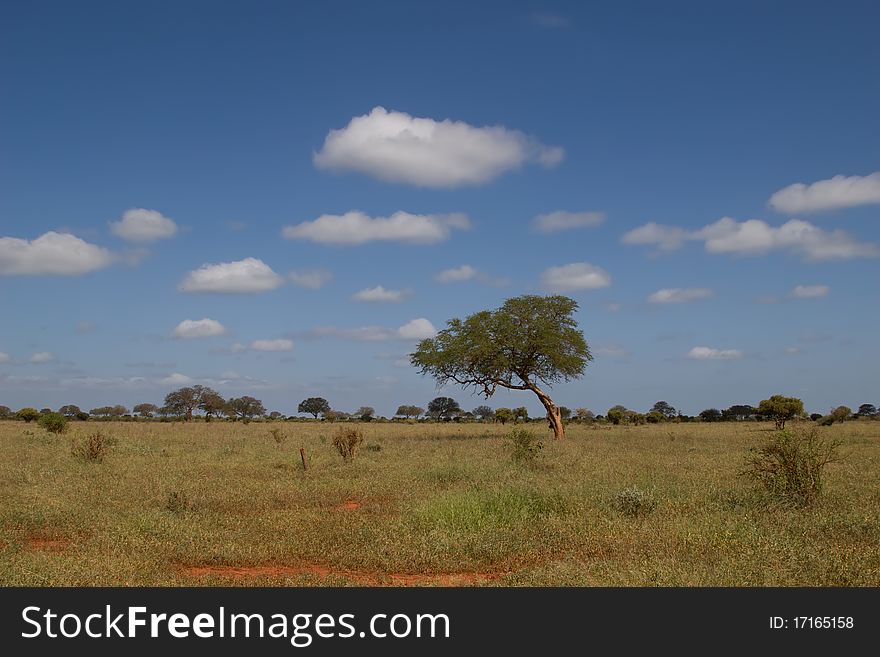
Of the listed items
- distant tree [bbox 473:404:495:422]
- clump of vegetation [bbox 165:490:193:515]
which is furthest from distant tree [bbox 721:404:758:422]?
clump of vegetation [bbox 165:490:193:515]

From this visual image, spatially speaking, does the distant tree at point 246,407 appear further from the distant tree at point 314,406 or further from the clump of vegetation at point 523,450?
the clump of vegetation at point 523,450

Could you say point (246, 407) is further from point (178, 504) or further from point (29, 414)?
point (178, 504)

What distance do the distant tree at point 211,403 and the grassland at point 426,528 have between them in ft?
304

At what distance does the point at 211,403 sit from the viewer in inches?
4377

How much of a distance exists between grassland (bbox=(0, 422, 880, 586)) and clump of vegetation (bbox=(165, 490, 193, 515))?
48 millimetres

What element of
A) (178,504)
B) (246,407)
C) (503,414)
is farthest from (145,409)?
(178,504)

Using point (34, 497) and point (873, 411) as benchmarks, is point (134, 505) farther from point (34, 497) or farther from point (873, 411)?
point (873, 411)

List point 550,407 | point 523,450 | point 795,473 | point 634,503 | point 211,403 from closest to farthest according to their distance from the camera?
point 634,503 < point 795,473 < point 523,450 < point 550,407 < point 211,403

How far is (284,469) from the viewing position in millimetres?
22125

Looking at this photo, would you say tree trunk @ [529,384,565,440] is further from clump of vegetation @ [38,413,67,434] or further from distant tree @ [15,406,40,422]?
distant tree @ [15,406,40,422]

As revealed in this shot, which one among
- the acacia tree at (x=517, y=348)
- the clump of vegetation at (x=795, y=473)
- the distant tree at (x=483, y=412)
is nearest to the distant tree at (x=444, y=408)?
the distant tree at (x=483, y=412)

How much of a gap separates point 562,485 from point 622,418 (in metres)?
61.5

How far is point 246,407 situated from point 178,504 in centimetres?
11075
